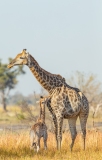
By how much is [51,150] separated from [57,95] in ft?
3.76

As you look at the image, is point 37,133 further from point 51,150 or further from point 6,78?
point 6,78

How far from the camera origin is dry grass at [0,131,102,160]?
11625 millimetres

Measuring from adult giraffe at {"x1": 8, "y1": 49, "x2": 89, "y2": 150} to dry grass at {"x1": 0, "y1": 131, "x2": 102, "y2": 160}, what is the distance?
65 cm

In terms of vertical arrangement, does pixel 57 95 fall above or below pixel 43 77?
below

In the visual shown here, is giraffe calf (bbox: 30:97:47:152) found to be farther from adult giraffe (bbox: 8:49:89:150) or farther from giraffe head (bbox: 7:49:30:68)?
giraffe head (bbox: 7:49:30:68)

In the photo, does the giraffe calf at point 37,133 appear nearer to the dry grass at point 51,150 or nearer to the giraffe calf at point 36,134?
the giraffe calf at point 36,134

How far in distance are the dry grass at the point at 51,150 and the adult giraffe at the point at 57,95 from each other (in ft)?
2.13

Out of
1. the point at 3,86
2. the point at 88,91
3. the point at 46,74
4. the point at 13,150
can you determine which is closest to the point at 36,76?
the point at 46,74

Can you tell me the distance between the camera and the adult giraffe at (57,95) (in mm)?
12758

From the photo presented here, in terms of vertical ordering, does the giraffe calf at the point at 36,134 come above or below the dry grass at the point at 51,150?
above

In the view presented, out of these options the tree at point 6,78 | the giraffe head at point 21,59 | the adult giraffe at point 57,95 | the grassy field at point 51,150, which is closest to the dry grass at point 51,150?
the grassy field at point 51,150

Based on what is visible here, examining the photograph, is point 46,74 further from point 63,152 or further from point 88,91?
point 88,91

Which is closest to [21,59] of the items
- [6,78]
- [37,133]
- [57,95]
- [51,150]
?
[57,95]

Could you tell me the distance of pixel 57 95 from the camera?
12789mm
